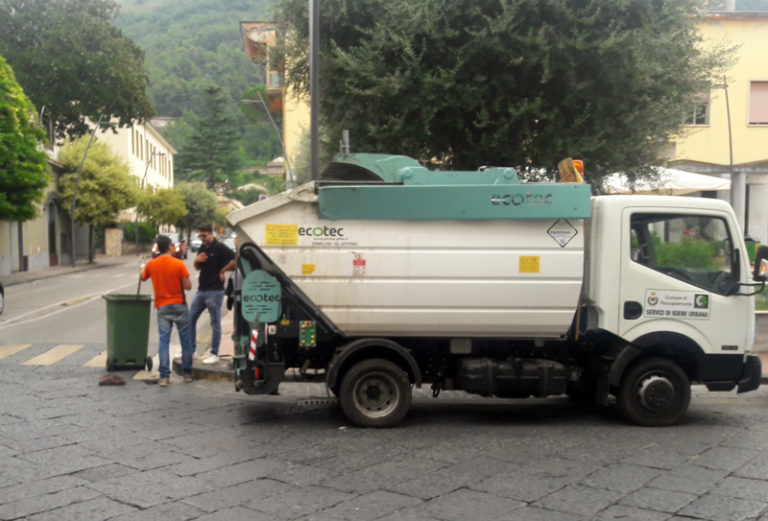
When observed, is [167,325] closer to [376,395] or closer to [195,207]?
[376,395]

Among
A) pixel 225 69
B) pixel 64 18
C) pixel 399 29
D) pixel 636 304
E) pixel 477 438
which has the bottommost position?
pixel 477 438

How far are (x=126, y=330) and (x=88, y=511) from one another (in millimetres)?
5313

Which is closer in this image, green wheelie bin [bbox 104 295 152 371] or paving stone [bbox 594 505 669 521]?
paving stone [bbox 594 505 669 521]

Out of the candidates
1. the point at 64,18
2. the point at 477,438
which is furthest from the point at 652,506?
the point at 64,18

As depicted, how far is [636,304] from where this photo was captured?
23.5 feet

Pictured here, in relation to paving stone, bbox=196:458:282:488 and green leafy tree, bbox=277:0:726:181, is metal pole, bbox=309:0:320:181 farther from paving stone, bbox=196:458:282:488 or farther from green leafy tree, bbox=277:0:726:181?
paving stone, bbox=196:458:282:488

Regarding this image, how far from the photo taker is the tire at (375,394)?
23.5ft

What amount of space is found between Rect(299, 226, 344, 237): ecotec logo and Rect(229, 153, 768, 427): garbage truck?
13 mm

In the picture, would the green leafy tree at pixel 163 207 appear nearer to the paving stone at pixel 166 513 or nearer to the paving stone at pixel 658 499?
the paving stone at pixel 166 513

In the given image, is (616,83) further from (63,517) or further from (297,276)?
(63,517)

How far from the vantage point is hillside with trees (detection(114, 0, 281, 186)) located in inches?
3856

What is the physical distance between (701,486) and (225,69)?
105 m

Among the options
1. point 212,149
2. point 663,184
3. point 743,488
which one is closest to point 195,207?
point 212,149

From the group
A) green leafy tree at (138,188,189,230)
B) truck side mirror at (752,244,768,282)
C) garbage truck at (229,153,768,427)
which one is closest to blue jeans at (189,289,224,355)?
garbage truck at (229,153,768,427)
